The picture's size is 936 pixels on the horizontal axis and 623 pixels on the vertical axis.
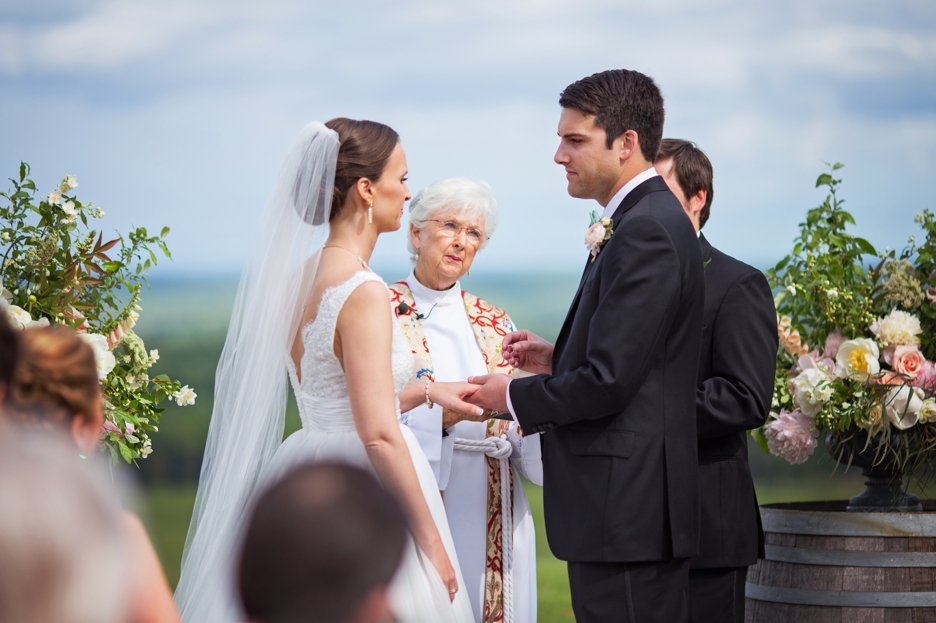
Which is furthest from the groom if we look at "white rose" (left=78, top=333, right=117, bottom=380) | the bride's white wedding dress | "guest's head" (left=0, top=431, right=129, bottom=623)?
"guest's head" (left=0, top=431, right=129, bottom=623)

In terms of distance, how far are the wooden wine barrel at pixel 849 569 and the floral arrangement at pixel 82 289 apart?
1.60m

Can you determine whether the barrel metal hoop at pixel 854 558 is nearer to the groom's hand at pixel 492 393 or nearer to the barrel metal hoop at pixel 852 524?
the barrel metal hoop at pixel 852 524

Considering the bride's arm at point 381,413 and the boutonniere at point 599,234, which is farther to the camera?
the boutonniere at point 599,234

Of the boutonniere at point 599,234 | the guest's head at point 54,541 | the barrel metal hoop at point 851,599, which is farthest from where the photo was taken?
the barrel metal hoop at point 851,599

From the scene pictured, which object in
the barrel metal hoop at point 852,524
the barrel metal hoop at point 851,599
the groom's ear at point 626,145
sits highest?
the groom's ear at point 626,145

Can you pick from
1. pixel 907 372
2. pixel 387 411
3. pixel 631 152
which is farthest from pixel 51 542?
pixel 907 372

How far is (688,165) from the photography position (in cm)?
230

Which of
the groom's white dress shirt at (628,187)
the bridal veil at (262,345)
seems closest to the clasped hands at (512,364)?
the groom's white dress shirt at (628,187)

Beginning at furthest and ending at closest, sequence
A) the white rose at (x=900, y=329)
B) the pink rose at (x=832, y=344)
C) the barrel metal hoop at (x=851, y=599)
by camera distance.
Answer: the pink rose at (x=832, y=344) → the white rose at (x=900, y=329) → the barrel metal hoop at (x=851, y=599)

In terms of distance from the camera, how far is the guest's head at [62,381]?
1.01m

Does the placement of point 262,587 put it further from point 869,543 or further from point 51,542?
point 869,543

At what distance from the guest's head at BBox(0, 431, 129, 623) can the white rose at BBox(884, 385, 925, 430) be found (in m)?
2.16

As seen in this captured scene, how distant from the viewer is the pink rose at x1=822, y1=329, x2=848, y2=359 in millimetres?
2520

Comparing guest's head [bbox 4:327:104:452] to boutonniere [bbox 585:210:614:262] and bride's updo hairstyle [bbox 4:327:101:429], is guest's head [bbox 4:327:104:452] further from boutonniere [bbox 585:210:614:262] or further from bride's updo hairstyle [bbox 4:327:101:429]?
boutonniere [bbox 585:210:614:262]
